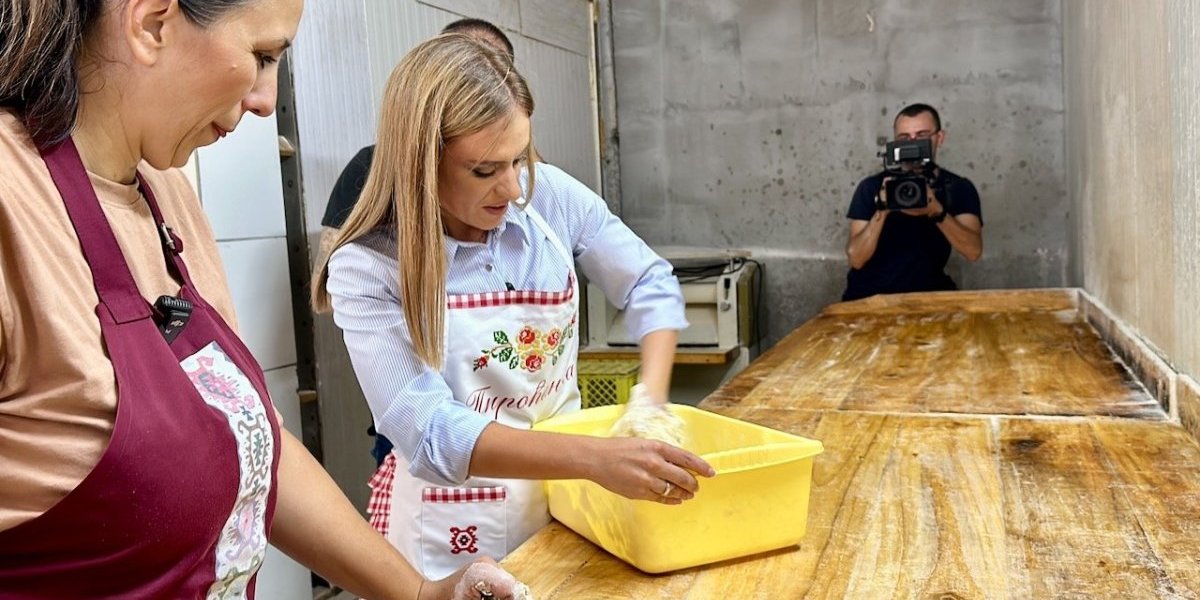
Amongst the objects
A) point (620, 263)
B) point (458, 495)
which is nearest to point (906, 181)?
point (620, 263)

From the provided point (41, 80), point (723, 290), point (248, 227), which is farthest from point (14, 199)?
point (723, 290)

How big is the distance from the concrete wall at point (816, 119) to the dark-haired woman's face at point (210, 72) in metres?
3.84

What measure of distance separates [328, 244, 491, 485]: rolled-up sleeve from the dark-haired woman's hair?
604mm

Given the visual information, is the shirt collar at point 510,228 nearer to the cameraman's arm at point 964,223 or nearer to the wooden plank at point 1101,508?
the wooden plank at point 1101,508

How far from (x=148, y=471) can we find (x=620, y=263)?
103 centimetres

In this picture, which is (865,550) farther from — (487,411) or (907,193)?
(907,193)

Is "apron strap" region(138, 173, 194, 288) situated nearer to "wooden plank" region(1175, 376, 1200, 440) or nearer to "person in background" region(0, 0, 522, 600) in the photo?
"person in background" region(0, 0, 522, 600)

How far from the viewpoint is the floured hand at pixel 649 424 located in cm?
121

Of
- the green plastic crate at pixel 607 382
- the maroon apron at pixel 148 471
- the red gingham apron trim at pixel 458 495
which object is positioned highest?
the maroon apron at pixel 148 471

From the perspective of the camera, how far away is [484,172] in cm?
135

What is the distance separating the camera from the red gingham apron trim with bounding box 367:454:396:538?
1.49 m

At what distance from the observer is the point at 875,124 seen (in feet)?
14.3

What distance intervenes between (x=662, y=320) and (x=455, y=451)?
526 millimetres

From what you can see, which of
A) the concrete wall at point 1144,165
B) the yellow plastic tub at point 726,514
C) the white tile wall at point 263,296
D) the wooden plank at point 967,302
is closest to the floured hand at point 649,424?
the yellow plastic tub at point 726,514
